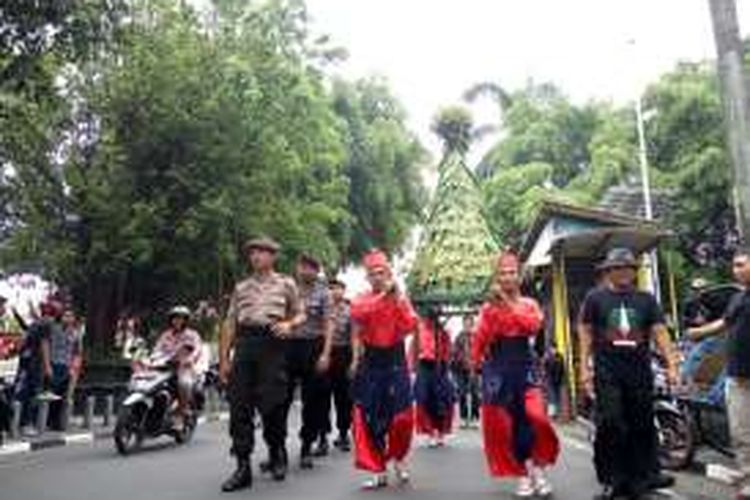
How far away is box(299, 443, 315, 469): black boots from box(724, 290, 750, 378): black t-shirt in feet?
13.4

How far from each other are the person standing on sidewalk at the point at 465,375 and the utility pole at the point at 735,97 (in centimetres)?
997

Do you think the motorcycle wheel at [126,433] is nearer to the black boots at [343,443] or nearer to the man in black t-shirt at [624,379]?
the black boots at [343,443]

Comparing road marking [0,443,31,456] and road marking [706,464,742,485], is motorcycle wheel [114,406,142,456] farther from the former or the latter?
road marking [706,464,742,485]

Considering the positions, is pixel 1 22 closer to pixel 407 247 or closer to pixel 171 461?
pixel 171 461

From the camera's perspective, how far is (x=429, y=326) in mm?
16234

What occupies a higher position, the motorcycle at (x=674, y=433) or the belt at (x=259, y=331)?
the belt at (x=259, y=331)

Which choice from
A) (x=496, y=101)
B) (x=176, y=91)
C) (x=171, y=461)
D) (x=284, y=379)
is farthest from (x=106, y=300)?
(x=496, y=101)

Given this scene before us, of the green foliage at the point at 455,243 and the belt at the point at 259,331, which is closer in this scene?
the belt at the point at 259,331

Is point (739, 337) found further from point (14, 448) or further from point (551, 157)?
point (551, 157)

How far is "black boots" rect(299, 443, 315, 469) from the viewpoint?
38.4 feet

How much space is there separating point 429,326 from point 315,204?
17.2 meters

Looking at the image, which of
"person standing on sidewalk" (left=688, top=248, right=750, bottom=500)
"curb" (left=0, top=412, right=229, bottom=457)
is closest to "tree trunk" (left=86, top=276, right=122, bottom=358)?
"curb" (left=0, top=412, right=229, bottom=457)

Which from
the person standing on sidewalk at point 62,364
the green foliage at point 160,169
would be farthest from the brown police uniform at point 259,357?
the green foliage at point 160,169

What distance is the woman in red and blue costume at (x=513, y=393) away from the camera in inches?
383
